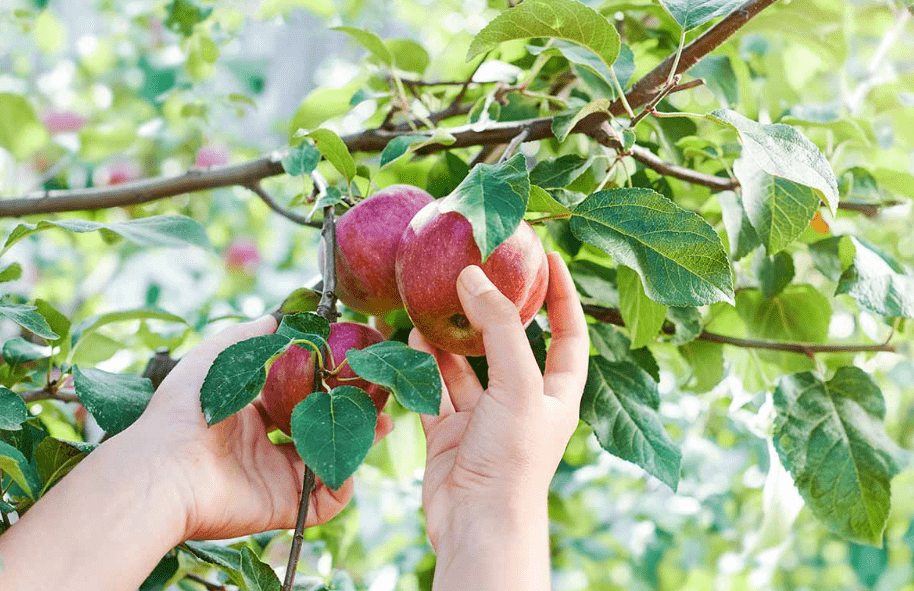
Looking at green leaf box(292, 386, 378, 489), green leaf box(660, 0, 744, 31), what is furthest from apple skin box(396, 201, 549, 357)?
green leaf box(660, 0, 744, 31)

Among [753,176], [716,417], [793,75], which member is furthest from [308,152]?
[716,417]

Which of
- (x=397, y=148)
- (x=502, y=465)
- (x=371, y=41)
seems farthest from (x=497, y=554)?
(x=371, y=41)

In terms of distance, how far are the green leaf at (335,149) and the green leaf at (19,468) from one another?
1.15 ft

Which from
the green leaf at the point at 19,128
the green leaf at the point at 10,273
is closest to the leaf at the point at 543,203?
the green leaf at the point at 10,273

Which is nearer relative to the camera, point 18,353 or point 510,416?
point 510,416

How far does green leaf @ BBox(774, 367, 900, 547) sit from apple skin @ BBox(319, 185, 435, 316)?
0.45 m

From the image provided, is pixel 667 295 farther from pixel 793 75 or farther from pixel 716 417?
pixel 716 417

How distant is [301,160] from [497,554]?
1.47 ft

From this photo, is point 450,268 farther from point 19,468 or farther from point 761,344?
point 761,344

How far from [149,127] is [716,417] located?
134 cm

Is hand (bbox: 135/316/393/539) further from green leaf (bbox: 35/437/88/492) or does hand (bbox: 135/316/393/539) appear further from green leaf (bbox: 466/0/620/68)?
green leaf (bbox: 466/0/620/68)

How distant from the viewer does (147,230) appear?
2.25ft

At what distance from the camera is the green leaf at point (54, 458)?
25.3 inches

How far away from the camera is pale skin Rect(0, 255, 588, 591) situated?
0.60 meters
